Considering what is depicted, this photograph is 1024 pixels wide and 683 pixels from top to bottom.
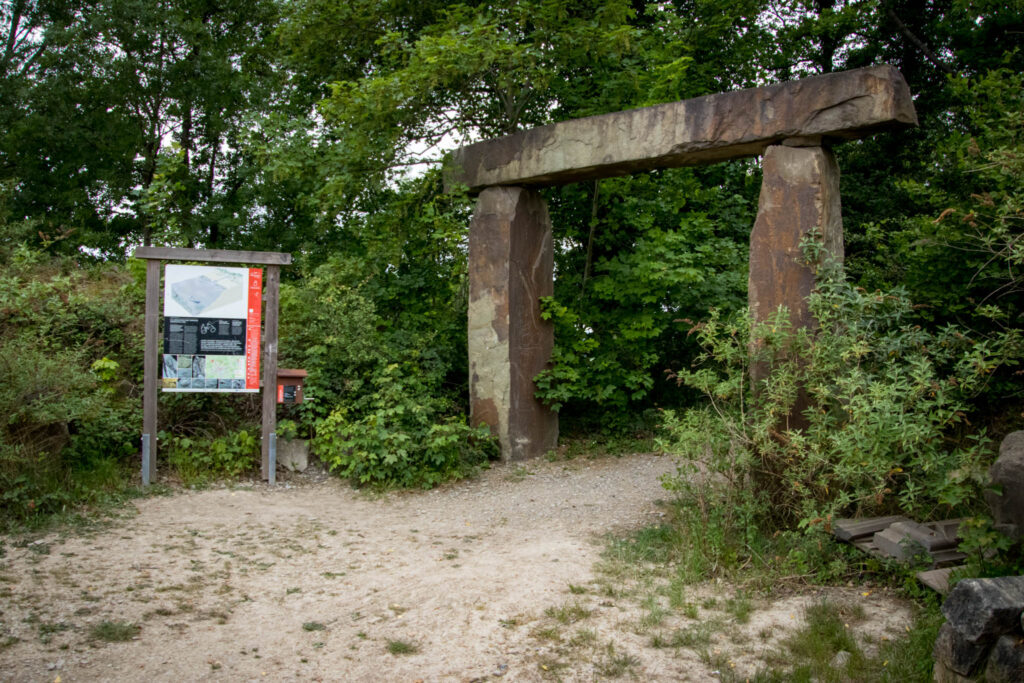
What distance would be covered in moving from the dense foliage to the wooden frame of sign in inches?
15.3

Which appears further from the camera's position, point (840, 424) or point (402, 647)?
point (840, 424)

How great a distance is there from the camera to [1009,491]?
15.0 feet

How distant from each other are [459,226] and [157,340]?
3376mm

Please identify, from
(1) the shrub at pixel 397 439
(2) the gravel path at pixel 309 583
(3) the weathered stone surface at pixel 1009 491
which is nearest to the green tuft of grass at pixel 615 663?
(2) the gravel path at pixel 309 583

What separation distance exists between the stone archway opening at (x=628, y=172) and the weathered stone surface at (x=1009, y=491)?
6.66 ft

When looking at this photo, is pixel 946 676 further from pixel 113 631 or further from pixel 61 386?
pixel 61 386

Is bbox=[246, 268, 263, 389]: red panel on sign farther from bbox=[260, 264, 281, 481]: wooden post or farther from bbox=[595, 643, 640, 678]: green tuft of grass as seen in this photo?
bbox=[595, 643, 640, 678]: green tuft of grass

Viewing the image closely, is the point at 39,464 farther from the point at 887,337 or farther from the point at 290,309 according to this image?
the point at 887,337

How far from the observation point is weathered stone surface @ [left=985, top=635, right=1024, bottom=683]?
3.23m

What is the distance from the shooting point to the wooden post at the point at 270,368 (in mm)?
7863

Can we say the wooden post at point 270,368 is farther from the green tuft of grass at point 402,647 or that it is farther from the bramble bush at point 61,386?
the green tuft of grass at point 402,647

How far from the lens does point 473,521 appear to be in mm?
6855

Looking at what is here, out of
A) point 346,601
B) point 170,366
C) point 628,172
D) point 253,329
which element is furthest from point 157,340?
point 628,172

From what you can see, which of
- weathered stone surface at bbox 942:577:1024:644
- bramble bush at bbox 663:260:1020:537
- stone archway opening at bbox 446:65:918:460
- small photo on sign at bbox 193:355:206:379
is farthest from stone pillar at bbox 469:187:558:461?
weathered stone surface at bbox 942:577:1024:644
